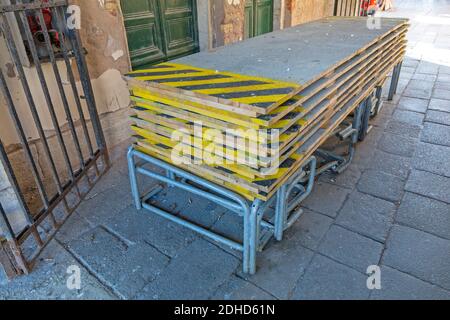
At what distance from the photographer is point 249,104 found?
1.49 meters

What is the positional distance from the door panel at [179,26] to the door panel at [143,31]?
0.44 ft

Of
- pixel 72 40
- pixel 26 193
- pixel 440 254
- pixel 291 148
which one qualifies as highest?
pixel 72 40

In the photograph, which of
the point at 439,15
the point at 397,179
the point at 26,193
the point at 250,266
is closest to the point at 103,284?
the point at 250,266

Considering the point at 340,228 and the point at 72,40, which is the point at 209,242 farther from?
the point at 72,40

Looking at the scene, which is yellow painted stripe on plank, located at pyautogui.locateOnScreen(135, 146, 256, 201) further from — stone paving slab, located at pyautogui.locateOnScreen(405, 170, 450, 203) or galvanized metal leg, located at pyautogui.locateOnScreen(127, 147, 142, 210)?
stone paving slab, located at pyautogui.locateOnScreen(405, 170, 450, 203)

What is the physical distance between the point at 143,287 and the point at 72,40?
1843mm

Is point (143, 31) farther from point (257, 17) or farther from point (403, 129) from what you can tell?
point (403, 129)

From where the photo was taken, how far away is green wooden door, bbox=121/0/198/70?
3.42 meters

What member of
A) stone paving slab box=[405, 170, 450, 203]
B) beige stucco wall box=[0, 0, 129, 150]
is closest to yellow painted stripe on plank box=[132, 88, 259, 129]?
beige stucco wall box=[0, 0, 129, 150]

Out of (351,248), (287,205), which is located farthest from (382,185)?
(287,205)

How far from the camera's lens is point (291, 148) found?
1855mm

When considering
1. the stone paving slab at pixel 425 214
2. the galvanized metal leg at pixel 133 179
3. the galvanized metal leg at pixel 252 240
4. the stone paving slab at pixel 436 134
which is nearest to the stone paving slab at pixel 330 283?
the galvanized metal leg at pixel 252 240

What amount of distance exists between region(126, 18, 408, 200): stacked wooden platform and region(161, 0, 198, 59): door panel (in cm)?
158

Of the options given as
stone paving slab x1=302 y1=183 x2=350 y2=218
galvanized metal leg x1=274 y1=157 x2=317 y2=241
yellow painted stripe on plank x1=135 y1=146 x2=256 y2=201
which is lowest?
stone paving slab x1=302 y1=183 x2=350 y2=218
